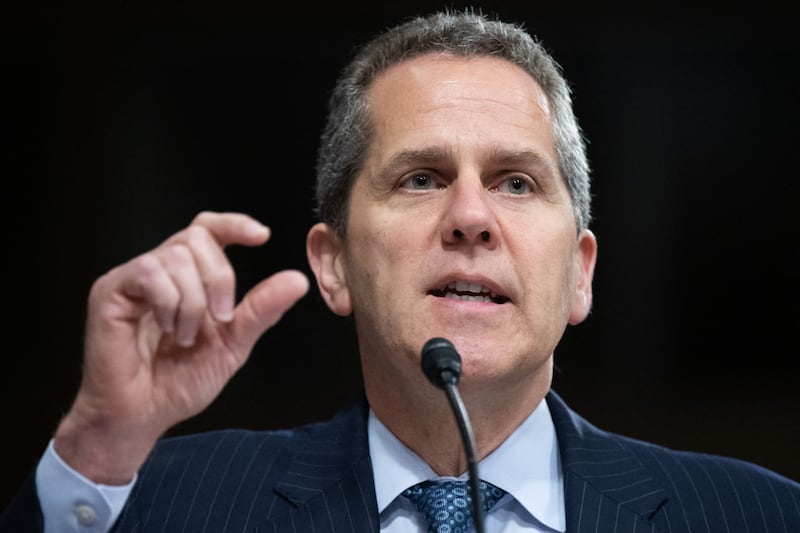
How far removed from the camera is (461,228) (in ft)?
5.73

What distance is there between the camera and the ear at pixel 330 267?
6.56 feet

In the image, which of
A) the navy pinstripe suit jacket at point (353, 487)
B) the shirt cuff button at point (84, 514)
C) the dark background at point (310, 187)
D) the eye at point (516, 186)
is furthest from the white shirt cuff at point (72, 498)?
the dark background at point (310, 187)

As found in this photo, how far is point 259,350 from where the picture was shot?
349 cm

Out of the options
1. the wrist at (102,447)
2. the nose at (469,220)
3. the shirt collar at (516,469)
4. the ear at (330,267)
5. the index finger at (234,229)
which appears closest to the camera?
the index finger at (234,229)

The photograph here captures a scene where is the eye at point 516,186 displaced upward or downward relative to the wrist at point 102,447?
upward

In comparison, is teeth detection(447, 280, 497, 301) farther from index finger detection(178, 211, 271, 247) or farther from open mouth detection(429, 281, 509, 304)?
index finger detection(178, 211, 271, 247)

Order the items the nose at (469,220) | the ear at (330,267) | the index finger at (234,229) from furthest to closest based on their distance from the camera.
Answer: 1. the ear at (330,267)
2. the nose at (469,220)
3. the index finger at (234,229)

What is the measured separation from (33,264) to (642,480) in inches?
88.6

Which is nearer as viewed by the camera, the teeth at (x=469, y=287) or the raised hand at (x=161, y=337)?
the raised hand at (x=161, y=337)

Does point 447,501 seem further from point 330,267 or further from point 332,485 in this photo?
point 330,267

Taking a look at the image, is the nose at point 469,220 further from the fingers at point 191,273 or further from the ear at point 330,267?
the fingers at point 191,273

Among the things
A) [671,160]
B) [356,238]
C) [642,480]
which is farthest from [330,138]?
[671,160]

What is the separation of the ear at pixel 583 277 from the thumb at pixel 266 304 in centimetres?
73

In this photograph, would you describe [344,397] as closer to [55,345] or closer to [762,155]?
[55,345]
